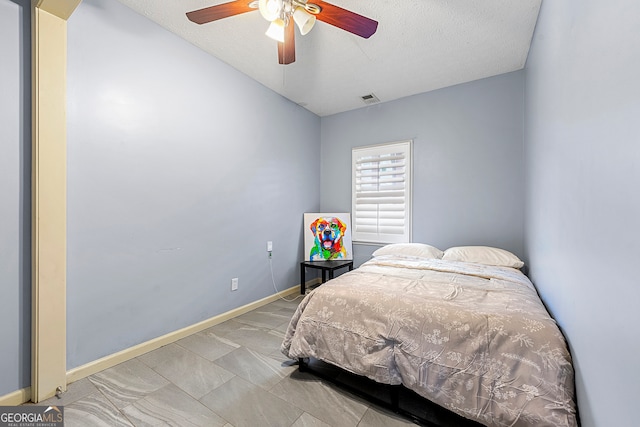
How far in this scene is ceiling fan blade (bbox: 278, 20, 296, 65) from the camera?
1.86 metres

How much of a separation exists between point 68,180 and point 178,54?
4.64 ft

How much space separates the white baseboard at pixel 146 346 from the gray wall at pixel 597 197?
2.67m

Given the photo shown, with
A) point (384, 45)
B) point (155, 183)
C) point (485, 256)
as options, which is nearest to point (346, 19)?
point (384, 45)

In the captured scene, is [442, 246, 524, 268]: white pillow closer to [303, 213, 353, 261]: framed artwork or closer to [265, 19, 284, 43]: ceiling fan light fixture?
[303, 213, 353, 261]: framed artwork

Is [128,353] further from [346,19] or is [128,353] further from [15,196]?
[346,19]

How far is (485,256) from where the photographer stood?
266 cm

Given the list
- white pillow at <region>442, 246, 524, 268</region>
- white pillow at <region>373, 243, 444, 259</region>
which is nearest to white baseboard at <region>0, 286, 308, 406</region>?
white pillow at <region>373, 243, 444, 259</region>

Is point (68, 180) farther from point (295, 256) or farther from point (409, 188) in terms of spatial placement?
point (409, 188)

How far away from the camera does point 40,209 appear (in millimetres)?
1585

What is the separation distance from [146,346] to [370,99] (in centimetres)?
363

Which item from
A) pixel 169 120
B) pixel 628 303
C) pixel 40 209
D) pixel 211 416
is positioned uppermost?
pixel 169 120

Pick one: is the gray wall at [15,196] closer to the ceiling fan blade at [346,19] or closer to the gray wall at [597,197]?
the ceiling fan blade at [346,19]

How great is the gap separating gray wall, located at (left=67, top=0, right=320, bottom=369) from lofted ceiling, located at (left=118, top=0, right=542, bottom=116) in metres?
0.25

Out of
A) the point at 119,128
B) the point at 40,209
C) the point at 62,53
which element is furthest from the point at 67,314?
the point at 62,53
